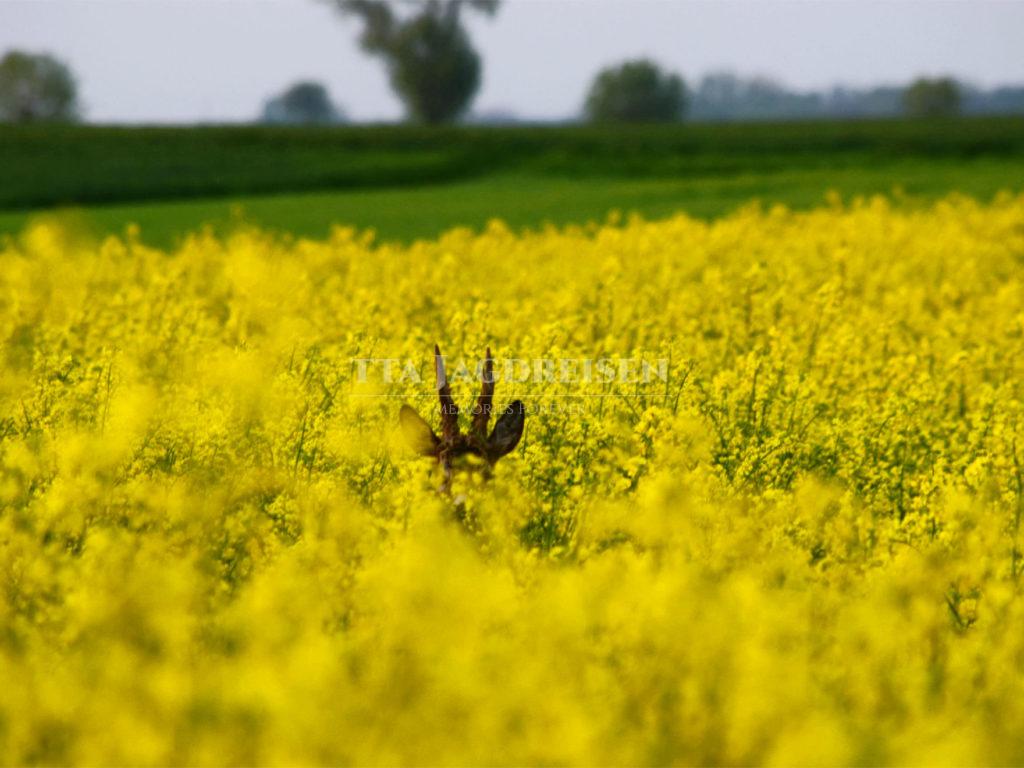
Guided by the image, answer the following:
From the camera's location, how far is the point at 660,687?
11.9 feet

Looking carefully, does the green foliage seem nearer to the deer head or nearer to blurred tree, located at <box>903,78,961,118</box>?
the deer head

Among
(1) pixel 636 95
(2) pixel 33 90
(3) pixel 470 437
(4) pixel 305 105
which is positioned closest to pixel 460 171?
(3) pixel 470 437

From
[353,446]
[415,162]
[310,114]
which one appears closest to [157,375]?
[353,446]

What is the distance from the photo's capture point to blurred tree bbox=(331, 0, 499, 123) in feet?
233

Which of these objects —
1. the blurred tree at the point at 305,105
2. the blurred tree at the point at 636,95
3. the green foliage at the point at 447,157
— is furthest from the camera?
the blurred tree at the point at 305,105

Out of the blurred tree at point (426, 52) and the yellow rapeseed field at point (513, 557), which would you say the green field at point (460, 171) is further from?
the blurred tree at point (426, 52)

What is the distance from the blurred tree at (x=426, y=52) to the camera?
2798 inches

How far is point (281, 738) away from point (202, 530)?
5.84ft

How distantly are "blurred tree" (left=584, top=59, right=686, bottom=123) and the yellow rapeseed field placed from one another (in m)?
87.8

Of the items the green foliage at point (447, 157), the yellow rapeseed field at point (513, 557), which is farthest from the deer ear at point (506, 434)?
the green foliage at point (447, 157)

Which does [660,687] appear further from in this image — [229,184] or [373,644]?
[229,184]

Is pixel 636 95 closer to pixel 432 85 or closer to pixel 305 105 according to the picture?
pixel 432 85

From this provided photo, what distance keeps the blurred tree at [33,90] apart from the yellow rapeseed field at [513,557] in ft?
312

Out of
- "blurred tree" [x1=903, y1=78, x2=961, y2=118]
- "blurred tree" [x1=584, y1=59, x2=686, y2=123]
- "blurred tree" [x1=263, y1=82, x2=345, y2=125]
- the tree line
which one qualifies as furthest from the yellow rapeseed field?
"blurred tree" [x1=263, y1=82, x2=345, y2=125]
